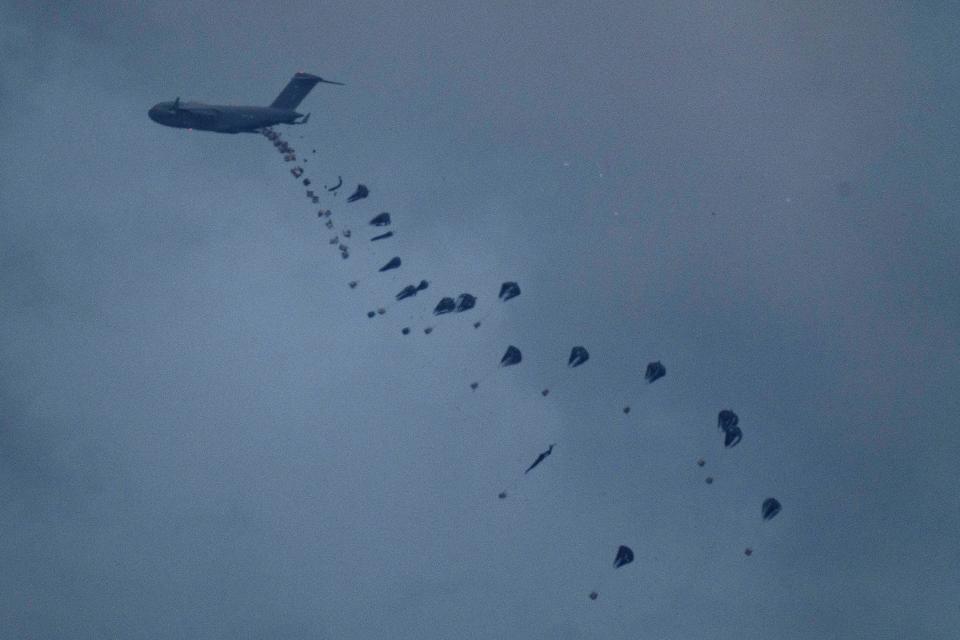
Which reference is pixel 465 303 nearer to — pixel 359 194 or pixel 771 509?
pixel 359 194

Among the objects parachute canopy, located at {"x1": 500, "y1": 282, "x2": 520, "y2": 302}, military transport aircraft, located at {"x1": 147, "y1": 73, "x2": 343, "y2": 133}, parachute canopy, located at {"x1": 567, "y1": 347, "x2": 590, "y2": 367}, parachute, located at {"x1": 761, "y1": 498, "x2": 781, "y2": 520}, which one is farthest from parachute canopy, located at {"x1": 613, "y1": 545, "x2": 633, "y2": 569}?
military transport aircraft, located at {"x1": 147, "y1": 73, "x2": 343, "y2": 133}

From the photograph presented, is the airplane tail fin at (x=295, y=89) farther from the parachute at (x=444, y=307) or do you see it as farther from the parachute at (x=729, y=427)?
the parachute at (x=729, y=427)

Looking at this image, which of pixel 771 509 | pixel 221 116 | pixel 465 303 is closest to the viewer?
pixel 221 116

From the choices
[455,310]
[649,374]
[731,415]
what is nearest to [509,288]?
[455,310]

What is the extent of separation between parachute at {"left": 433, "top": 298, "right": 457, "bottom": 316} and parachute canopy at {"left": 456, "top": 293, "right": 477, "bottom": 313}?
59 cm

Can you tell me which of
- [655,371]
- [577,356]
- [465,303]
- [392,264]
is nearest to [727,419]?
[655,371]

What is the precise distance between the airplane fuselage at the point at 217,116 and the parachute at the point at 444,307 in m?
27.5

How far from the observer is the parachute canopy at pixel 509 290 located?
496 ft

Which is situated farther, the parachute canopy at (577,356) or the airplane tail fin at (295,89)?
the parachute canopy at (577,356)

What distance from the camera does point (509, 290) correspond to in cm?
15138

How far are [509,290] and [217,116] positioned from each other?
127ft

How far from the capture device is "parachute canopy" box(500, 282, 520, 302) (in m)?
151

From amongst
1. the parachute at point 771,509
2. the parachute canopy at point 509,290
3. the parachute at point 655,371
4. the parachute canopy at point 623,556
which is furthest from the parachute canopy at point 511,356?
the parachute at point 771,509

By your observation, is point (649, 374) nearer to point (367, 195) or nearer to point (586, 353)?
point (586, 353)
